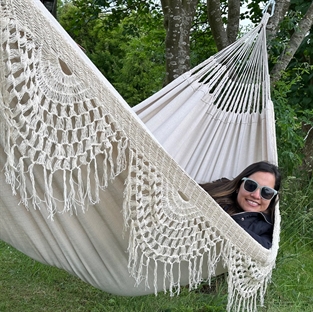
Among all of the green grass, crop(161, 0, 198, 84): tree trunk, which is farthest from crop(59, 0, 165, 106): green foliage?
the green grass

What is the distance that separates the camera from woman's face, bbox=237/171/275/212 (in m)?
2.19

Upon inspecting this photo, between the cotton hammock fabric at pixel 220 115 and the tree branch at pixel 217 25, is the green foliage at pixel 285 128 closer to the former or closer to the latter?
the cotton hammock fabric at pixel 220 115

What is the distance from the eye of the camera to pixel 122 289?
1.85m

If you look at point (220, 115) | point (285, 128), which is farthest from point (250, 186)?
point (285, 128)

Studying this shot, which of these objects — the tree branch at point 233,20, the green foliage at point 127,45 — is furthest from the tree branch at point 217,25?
the green foliage at point 127,45

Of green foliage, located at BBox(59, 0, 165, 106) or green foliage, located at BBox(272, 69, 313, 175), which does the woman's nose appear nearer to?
green foliage, located at BBox(272, 69, 313, 175)

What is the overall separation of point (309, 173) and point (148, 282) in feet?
7.45

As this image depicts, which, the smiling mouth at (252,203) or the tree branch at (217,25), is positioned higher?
the tree branch at (217,25)

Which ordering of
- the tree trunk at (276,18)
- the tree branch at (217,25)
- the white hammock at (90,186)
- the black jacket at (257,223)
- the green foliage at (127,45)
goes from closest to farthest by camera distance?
the white hammock at (90,186), the black jacket at (257,223), the tree trunk at (276,18), the tree branch at (217,25), the green foliage at (127,45)

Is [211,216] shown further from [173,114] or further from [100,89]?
[173,114]

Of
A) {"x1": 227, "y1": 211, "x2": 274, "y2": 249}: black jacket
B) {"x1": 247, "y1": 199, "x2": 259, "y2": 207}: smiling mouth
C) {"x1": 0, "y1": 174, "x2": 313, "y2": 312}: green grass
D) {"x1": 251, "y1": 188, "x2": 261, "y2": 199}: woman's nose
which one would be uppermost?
{"x1": 251, "y1": 188, "x2": 261, "y2": 199}: woman's nose

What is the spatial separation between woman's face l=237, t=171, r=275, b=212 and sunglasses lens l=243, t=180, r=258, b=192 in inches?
0.5

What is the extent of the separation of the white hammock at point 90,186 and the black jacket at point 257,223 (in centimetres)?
24

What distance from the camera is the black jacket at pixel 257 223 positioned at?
83.9 inches
